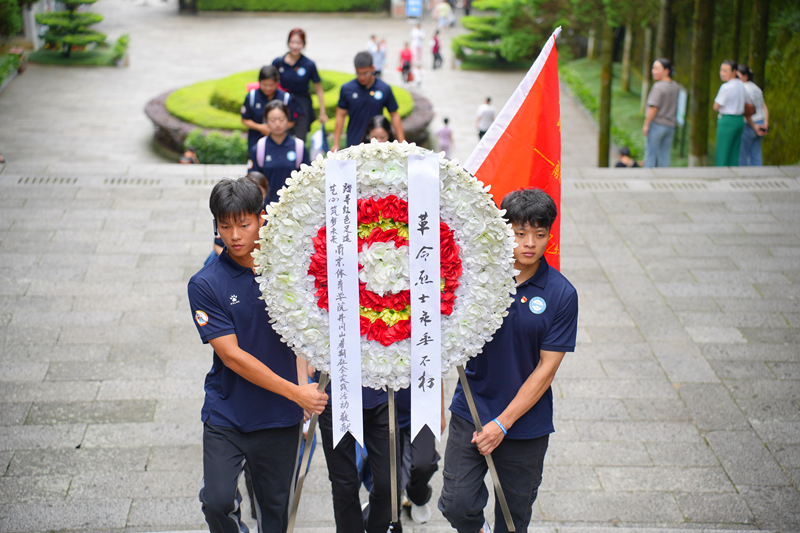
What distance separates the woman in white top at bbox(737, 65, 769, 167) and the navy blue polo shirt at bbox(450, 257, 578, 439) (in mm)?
7188

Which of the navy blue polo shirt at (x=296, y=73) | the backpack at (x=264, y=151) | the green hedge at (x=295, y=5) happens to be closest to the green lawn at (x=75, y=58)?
the green hedge at (x=295, y=5)

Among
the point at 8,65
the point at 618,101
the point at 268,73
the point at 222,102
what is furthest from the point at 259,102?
the point at 8,65

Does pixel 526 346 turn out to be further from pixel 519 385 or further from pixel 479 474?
pixel 479 474

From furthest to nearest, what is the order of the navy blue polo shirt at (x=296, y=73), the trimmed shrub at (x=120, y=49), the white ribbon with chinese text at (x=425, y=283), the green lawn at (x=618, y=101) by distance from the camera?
the trimmed shrub at (x=120, y=49)
the green lawn at (x=618, y=101)
the navy blue polo shirt at (x=296, y=73)
the white ribbon with chinese text at (x=425, y=283)

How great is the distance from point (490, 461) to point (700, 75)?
967 centimetres

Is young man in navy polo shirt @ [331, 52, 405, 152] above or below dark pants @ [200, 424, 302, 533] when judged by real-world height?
above

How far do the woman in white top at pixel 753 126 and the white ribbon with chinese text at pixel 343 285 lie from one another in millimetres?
7814

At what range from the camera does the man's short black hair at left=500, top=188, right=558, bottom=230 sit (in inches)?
116

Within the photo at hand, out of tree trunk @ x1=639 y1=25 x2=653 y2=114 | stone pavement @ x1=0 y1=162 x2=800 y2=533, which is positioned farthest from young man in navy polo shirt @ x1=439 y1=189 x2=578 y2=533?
tree trunk @ x1=639 y1=25 x2=653 y2=114

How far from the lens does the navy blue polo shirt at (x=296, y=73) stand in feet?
26.5

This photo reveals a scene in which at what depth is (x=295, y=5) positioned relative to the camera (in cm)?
3306

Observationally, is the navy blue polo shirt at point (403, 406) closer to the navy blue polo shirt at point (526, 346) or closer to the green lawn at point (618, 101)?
the navy blue polo shirt at point (526, 346)

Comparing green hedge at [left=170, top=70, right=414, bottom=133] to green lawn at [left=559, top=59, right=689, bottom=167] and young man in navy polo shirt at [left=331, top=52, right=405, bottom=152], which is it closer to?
green lawn at [left=559, top=59, right=689, bottom=167]

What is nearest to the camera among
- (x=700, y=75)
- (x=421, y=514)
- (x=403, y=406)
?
(x=403, y=406)
